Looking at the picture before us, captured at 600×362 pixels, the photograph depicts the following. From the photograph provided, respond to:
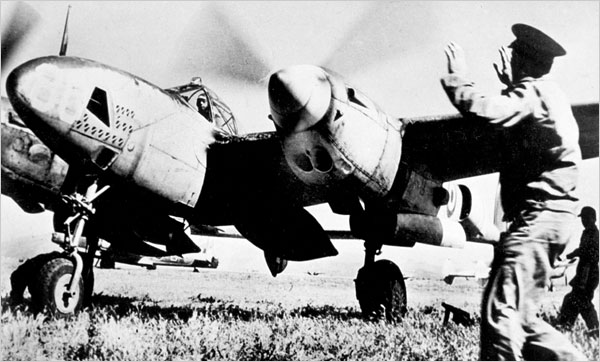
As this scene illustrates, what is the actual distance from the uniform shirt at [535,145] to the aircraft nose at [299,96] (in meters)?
1.71

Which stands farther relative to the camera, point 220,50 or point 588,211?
point 220,50

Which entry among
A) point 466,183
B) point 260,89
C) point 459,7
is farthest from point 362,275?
point 459,7

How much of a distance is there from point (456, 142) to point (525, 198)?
2.81m

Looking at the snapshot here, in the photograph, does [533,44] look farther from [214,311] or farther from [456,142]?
[214,311]

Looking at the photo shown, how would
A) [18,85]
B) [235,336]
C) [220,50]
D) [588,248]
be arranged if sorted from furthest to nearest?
[220,50]
[588,248]
[235,336]
[18,85]

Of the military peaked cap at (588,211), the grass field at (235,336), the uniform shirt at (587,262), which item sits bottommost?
the grass field at (235,336)

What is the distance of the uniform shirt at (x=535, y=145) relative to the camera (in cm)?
376

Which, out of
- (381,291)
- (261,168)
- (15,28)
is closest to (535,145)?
(261,168)

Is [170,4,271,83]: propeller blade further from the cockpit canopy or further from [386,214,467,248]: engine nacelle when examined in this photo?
[386,214,467,248]: engine nacelle

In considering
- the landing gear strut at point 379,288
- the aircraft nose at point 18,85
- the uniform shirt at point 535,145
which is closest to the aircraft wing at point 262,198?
the landing gear strut at point 379,288

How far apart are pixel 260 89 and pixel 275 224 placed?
2.03 m

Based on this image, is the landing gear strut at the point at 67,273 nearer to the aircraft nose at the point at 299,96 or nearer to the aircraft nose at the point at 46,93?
the aircraft nose at the point at 46,93

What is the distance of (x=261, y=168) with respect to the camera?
280 inches

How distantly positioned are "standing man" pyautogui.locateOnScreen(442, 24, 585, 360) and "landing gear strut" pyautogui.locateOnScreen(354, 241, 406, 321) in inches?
145
